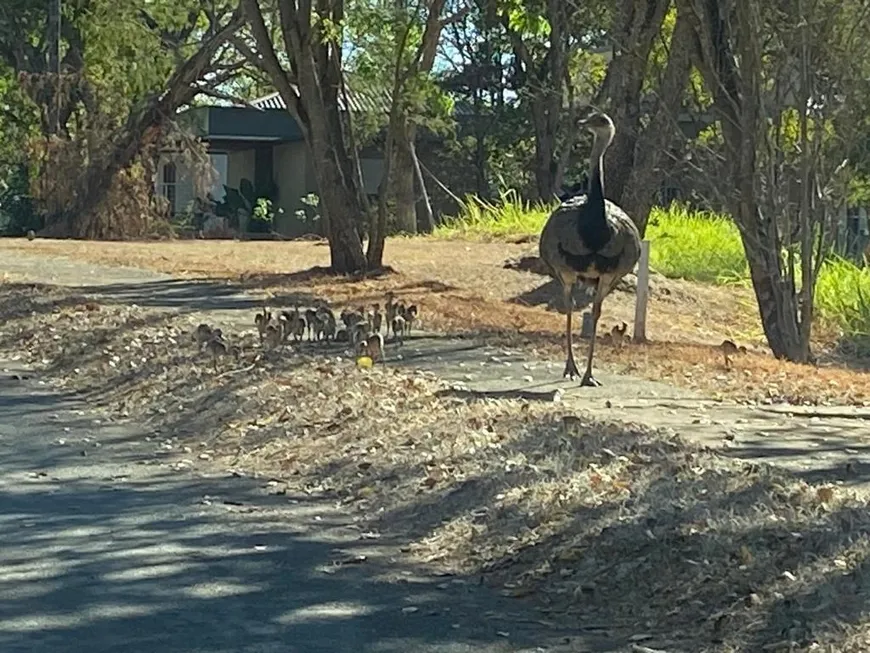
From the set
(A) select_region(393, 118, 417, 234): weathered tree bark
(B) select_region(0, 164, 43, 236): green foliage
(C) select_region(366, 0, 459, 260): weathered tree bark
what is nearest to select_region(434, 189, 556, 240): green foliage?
(A) select_region(393, 118, 417, 234): weathered tree bark

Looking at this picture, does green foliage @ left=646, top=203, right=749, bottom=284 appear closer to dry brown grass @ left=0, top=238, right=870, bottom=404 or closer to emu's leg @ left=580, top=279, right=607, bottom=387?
dry brown grass @ left=0, top=238, right=870, bottom=404

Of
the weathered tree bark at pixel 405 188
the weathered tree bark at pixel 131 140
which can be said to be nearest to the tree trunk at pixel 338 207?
the weathered tree bark at pixel 405 188

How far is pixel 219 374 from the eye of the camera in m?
13.7

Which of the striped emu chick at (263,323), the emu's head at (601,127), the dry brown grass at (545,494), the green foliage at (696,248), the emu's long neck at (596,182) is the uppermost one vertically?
the emu's head at (601,127)

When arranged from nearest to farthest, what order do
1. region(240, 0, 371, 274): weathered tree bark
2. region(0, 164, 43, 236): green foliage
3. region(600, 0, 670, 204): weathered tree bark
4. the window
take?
region(600, 0, 670, 204): weathered tree bark
region(240, 0, 371, 274): weathered tree bark
region(0, 164, 43, 236): green foliage
the window

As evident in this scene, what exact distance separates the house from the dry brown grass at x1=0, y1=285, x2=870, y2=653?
30.1m

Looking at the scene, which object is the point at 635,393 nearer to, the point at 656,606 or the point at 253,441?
the point at 253,441

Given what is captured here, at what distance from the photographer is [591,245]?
12984 mm

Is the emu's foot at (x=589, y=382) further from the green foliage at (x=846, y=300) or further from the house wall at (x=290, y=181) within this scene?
the house wall at (x=290, y=181)

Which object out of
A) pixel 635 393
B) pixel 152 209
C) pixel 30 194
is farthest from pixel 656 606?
pixel 30 194

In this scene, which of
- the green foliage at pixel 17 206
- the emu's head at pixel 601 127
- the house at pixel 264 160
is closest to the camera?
the emu's head at pixel 601 127

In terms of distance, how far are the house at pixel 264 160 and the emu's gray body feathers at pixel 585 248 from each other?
97.7 ft

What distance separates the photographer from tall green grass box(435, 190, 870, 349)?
2277cm

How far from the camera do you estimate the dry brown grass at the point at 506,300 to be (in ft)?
45.6
